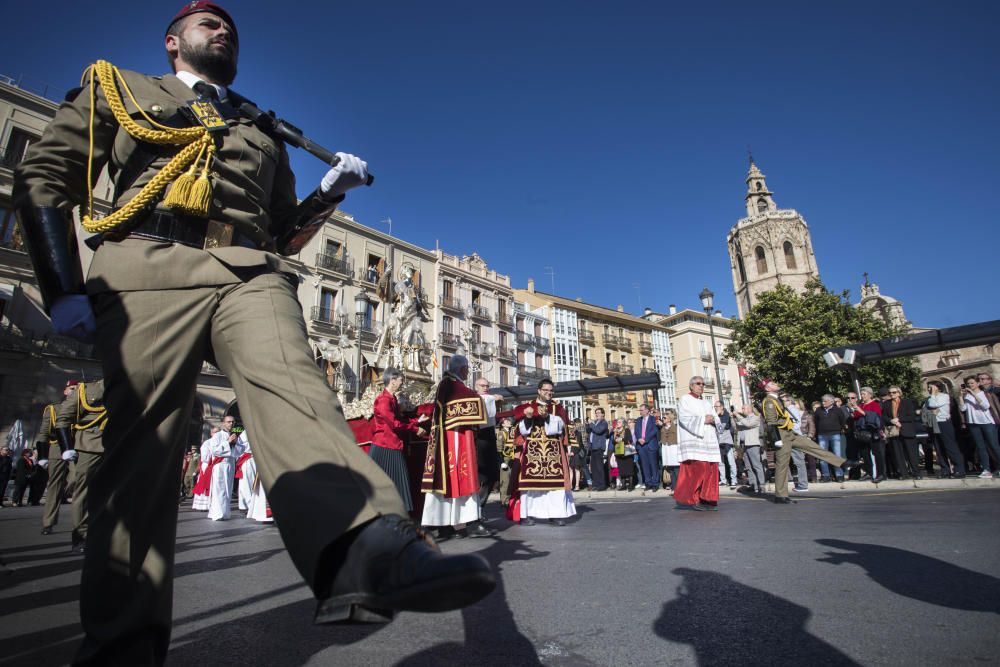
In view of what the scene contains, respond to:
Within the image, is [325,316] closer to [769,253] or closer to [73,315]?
[73,315]

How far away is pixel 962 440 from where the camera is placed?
1162 centimetres

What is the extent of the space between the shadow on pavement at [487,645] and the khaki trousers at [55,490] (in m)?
7.31

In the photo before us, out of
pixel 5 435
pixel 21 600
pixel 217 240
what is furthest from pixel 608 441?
pixel 5 435

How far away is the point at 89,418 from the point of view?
6434mm

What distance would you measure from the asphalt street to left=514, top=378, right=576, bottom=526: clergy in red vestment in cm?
258

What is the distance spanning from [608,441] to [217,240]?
14.2 metres

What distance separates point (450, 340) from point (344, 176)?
3709 centimetres

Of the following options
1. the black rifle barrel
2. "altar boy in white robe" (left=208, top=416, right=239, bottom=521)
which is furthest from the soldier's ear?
"altar boy in white robe" (left=208, top=416, right=239, bottom=521)

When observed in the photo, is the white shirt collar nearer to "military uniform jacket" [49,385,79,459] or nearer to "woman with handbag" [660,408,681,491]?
"military uniform jacket" [49,385,79,459]

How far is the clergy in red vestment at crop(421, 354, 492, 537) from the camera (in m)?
6.33

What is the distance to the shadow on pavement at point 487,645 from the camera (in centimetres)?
190

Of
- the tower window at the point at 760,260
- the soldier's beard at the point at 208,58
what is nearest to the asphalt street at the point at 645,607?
the soldier's beard at the point at 208,58

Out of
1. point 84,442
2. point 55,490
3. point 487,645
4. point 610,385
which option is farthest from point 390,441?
point 610,385

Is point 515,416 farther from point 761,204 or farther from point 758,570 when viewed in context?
point 761,204
